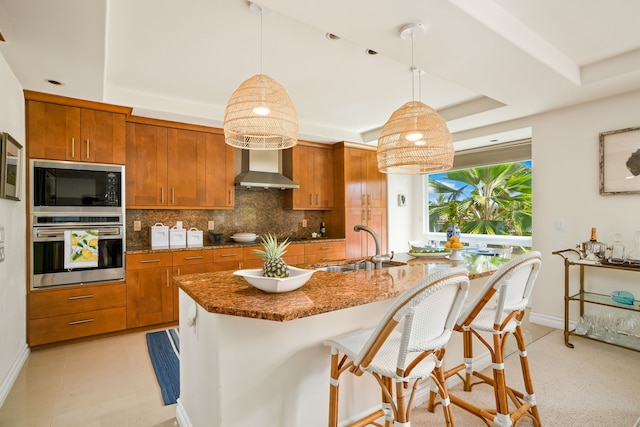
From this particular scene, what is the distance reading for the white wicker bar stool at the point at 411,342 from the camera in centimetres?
125

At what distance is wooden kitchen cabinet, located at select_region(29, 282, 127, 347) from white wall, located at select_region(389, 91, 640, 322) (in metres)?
4.63

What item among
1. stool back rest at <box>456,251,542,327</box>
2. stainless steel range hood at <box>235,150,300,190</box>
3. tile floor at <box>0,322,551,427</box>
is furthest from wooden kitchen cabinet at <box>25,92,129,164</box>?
stool back rest at <box>456,251,542,327</box>

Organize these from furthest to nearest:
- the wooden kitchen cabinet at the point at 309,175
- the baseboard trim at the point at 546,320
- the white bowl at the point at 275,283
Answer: the wooden kitchen cabinet at the point at 309,175, the baseboard trim at the point at 546,320, the white bowl at the point at 275,283

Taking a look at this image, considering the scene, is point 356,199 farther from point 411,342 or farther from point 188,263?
point 411,342

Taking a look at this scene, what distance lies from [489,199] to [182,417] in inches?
195

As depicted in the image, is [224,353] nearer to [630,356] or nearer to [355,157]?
[630,356]

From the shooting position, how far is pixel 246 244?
419cm

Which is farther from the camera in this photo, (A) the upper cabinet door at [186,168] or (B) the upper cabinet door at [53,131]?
(A) the upper cabinet door at [186,168]

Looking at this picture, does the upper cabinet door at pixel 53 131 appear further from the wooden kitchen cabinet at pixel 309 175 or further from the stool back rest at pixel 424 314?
the stool back rest at pixel 424 314

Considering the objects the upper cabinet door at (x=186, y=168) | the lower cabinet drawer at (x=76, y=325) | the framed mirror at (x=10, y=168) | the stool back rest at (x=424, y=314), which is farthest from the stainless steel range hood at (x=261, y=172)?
the stool back rest at (x=424, y=314)

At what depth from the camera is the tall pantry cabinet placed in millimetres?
5172

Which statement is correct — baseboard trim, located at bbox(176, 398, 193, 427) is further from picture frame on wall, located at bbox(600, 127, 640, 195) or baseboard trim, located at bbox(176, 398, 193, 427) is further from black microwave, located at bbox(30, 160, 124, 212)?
picture frame on wall, located at bbox(600, 127, 640, 195)

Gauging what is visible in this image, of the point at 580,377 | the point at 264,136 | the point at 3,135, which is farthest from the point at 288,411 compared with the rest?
the point at 3,135

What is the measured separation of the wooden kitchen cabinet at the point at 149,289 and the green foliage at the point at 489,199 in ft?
12.1
